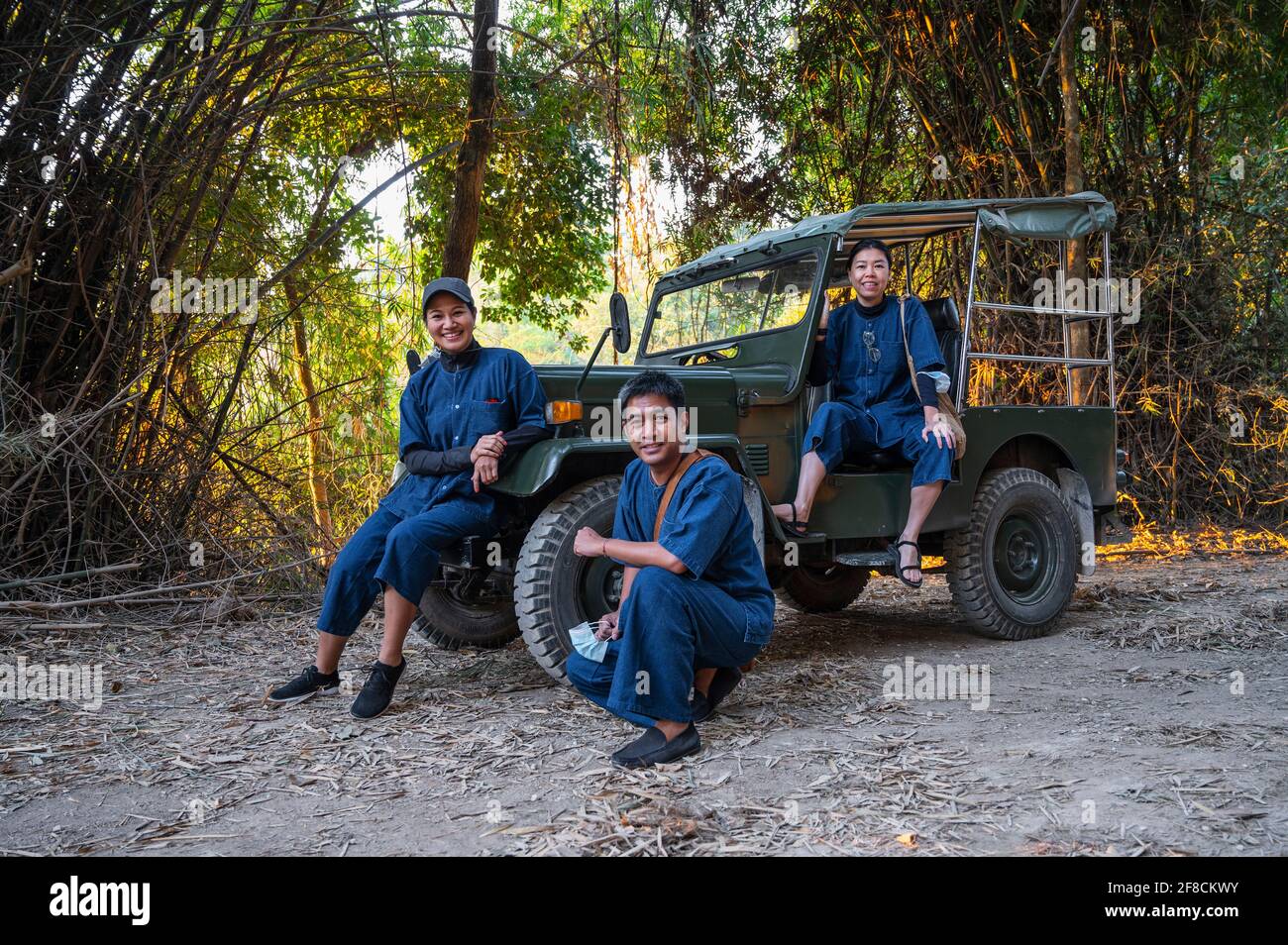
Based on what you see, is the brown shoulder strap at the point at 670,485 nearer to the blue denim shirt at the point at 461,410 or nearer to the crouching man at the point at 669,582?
the crouching man at the point at 669,582

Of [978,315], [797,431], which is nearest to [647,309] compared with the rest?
[797,431]

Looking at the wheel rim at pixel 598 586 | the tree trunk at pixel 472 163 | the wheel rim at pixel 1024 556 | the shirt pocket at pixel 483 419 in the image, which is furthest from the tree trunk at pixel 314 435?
the wheel rim at pixel 1024 556

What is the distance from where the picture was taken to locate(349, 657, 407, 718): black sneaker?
3.42m

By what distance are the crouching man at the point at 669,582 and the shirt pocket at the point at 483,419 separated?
0.85 m

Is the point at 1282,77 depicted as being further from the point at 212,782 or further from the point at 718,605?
the point at 212,782

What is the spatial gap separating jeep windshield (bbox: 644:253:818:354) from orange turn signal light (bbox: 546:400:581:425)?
1311mm

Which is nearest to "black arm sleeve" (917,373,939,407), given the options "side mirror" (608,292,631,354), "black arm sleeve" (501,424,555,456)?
"side mirror" (608,292,631,354)

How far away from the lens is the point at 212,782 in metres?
2.82

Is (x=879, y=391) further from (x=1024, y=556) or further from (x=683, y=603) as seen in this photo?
(x=683, y=603)

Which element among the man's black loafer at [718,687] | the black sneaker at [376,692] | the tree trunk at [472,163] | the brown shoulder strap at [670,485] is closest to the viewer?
the brown shoulder strap at [670,485]

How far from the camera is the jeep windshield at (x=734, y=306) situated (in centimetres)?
466

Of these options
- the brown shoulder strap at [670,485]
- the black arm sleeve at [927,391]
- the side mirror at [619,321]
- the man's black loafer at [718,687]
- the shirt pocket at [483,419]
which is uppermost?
the side mirror at [619,321]

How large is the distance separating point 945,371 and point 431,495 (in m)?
2.39
